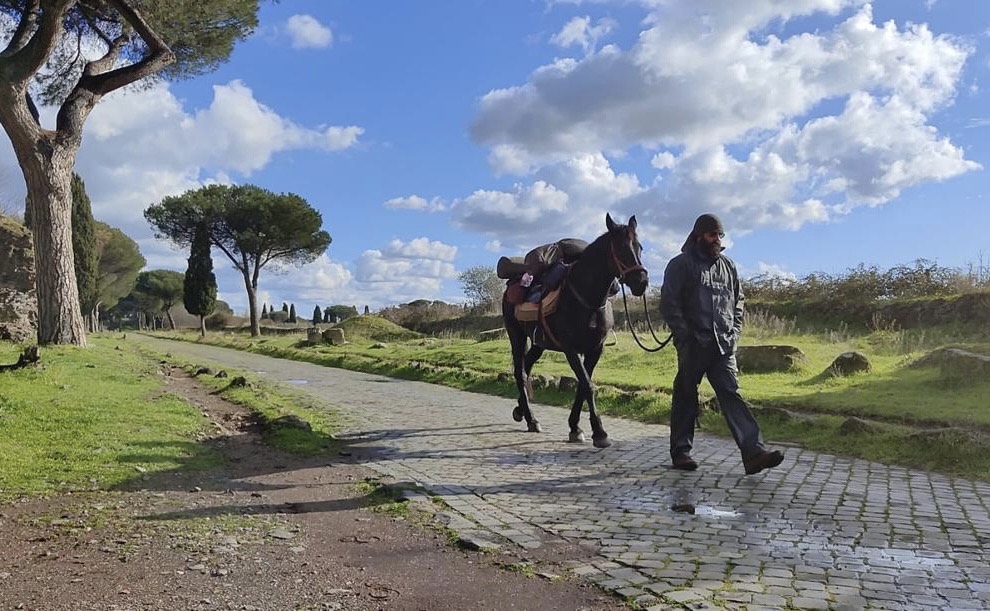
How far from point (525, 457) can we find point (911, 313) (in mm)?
15731

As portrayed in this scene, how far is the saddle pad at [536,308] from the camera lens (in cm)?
859

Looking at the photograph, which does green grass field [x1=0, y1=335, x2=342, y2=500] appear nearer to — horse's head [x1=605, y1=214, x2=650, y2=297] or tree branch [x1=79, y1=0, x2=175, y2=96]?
horse's head [x1=605, y1=214, x2=650, y2=297]

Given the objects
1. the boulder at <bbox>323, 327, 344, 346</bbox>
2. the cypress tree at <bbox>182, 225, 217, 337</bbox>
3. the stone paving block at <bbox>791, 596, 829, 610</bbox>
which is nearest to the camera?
the stone paving block at <bbox>791, 596, 829, 610</bbox>

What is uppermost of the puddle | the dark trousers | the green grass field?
the dark trousers

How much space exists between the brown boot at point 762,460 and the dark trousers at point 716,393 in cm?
4

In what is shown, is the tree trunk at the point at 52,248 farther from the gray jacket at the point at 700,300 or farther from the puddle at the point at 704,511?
the puddle at the point at 704,511

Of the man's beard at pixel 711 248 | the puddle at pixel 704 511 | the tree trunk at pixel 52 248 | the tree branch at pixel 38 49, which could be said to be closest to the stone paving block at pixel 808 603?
the puddle at pixel 704 511

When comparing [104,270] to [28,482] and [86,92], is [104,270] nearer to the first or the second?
[86,92]

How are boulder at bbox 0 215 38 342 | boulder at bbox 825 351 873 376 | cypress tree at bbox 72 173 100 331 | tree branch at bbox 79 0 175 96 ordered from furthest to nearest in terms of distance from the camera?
cypress tree at bbox 72 173 100 331, boulder at bbox 0 215 38 342, tree branch at bbox 79 0 175 96, boulder at bbox 825 351 873 376

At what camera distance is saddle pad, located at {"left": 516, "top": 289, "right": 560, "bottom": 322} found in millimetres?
8594

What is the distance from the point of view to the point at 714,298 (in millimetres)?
6488

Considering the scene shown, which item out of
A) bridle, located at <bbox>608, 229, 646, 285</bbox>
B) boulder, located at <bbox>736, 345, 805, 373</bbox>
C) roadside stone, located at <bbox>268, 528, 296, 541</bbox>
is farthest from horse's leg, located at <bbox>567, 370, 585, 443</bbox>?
boulder, located at <bbox>736, 345, 805, 373</bbox>

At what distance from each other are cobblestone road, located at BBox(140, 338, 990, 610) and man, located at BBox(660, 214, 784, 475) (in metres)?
0.54

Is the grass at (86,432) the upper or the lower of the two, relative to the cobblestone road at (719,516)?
upper
